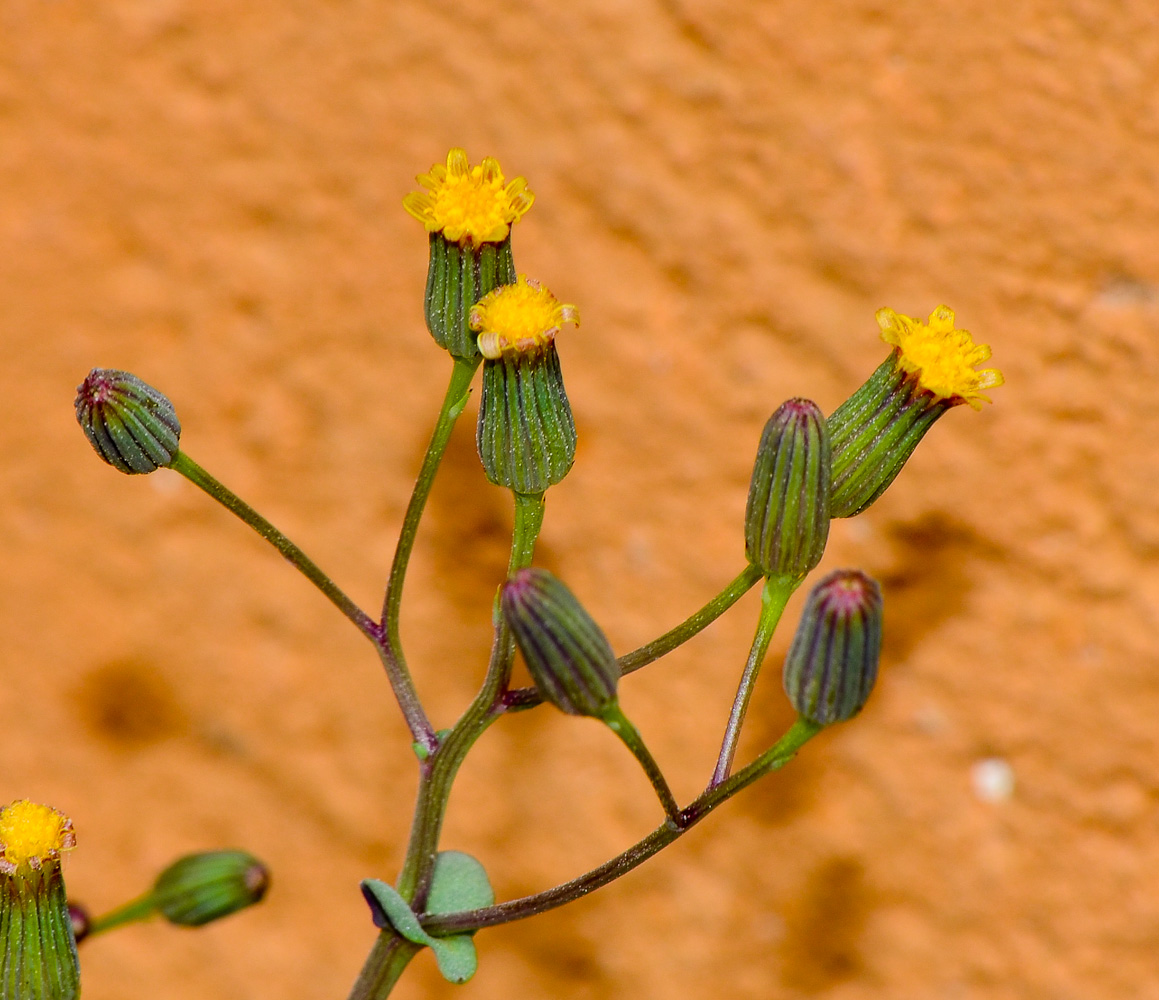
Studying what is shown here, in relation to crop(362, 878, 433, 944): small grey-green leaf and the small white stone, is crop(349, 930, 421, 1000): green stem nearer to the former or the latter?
crop(362, 878, 433, 944): small grey-green leaf

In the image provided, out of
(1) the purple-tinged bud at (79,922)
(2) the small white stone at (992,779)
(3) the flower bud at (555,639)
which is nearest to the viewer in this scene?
(3) the flower bud at (555,639)

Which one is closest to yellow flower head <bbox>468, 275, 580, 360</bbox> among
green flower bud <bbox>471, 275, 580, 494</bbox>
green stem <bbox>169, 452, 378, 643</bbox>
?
green flower bud <bbox>471, 275, 580, 494</bbox>

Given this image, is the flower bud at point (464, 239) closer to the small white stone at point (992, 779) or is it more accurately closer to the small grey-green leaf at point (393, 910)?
the small grey-green leaf at point (393, 910)

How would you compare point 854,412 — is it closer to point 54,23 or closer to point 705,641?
point 705,641

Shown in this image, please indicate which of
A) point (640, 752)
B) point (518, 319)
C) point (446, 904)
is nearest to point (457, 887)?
point (446, 904)

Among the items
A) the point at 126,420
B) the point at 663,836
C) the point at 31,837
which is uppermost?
the point at 126,420

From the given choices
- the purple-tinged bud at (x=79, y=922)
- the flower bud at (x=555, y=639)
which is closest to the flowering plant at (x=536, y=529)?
the flower bud at (x=555, y=639)

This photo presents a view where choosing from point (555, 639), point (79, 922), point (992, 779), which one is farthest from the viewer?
point (992, 779)

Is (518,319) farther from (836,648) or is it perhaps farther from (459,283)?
(836,648)
